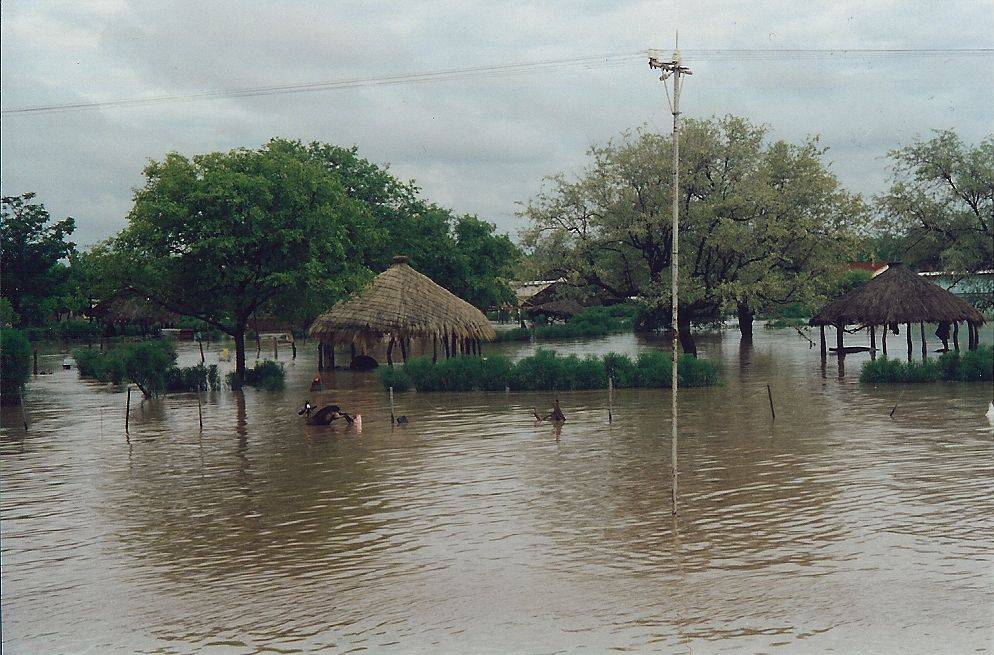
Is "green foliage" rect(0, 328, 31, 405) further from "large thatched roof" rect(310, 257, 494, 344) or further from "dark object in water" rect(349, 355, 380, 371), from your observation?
"dark object in water" rect(349, 355, 380, 371)

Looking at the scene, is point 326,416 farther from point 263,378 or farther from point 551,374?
point 263,378

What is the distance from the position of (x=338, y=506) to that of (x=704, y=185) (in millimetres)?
24142

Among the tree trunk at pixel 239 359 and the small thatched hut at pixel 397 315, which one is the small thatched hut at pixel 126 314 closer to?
the small thatched hut at pixel 397 315

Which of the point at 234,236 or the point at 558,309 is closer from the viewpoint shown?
the point at 234,236

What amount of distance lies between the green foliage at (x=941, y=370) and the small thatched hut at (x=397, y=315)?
1304 cm

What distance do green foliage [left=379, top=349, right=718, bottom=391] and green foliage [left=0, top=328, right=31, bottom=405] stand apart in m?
9.79

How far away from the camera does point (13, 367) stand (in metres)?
29.4

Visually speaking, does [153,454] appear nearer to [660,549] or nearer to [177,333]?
[660,549]

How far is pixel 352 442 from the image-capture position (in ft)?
70.1

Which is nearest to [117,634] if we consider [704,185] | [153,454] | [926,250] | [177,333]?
[153,454]

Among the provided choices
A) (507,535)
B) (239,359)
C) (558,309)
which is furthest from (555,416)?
(558,309)

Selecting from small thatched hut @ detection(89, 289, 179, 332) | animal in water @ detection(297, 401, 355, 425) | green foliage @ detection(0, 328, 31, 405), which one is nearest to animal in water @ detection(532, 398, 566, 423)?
animal in water @ detection(297, 401, 355, 425)

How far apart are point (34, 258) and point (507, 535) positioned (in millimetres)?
45306

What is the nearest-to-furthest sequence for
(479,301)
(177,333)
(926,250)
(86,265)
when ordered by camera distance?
(86,265), (926,250), (479,301), (177,333)
